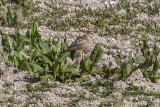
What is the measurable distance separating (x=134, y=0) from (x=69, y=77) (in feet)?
23.1

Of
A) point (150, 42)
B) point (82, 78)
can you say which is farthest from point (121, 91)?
point (150, 42)

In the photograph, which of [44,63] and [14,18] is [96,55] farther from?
[14,18]

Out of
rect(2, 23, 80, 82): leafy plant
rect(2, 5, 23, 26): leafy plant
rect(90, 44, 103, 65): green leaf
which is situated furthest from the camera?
rect(2, 5, 23, 26): leafy plant

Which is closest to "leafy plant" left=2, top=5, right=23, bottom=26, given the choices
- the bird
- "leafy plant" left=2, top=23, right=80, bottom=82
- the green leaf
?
"leafy plant" left=2, top=23, right=80, bottom=82

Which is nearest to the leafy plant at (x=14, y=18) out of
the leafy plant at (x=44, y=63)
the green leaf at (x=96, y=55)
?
the leafy plant at (x=44, y=63)

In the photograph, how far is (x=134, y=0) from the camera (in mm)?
14602

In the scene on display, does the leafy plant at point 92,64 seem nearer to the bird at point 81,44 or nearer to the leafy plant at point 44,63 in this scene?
the leafy plant at point 44,63

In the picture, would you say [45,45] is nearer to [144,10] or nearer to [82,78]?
[82,78]

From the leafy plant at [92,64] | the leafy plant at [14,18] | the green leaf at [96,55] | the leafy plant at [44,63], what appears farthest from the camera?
the leafy plant at [14,18]

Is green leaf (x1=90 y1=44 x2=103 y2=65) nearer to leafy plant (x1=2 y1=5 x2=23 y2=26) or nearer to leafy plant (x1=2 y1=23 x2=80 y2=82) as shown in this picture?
leafy plant (x1=2 y1=23 x2=80 y2=82)

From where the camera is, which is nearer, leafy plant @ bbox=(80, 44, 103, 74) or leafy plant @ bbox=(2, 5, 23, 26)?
leafy plant @ bbox=(80, 44, 103, 74)

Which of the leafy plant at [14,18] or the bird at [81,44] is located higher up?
the leafy plant at [14,18]

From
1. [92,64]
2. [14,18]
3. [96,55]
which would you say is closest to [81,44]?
[96,55]

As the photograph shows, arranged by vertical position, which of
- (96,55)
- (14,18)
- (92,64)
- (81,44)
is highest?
(14,18)
